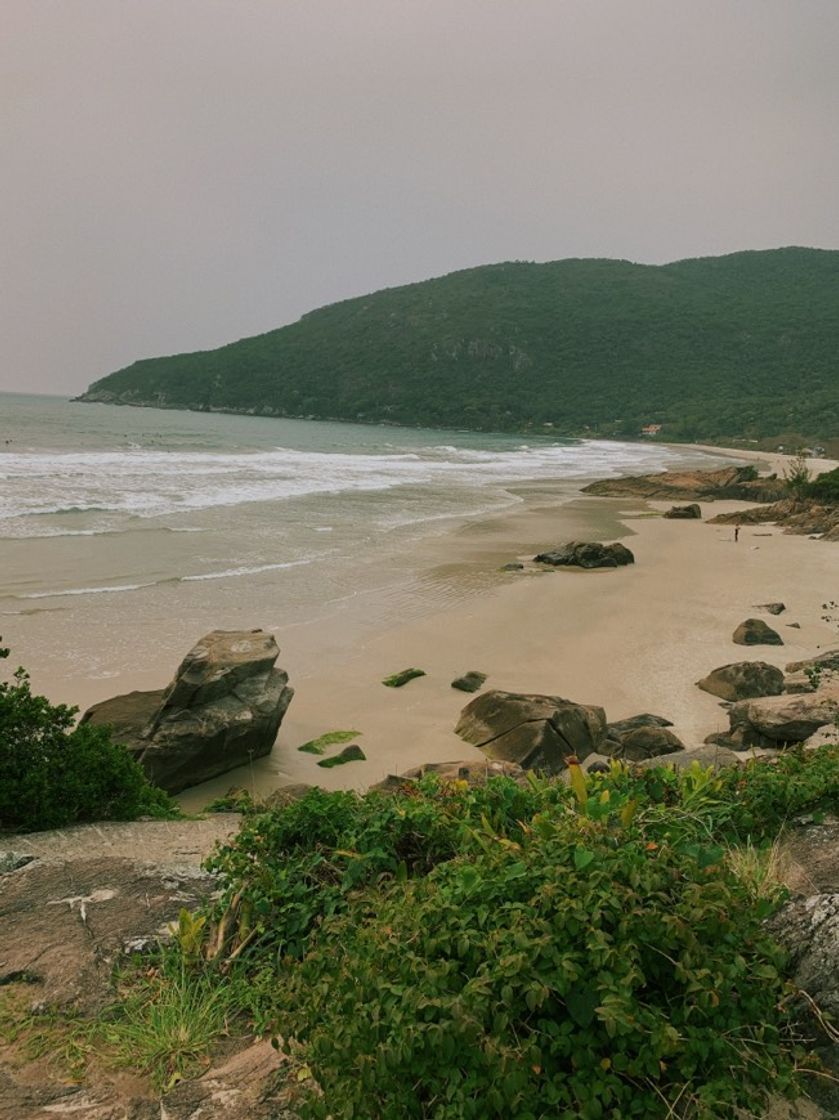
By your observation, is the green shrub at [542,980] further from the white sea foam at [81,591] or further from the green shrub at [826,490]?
the green shrub at [826,490]

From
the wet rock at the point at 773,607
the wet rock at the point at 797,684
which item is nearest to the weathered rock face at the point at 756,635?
the wet rock at the point at 797,684

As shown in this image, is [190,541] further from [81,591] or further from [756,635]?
[756,635]

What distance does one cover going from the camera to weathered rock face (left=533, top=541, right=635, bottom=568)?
21.5 m

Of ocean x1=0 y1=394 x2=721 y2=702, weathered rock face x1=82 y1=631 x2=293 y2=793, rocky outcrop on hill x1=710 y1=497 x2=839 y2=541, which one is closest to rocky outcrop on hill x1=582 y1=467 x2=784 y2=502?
ocean x1=0 y1=394 x2=721 y2=702

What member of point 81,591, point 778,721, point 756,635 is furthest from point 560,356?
point 778,721

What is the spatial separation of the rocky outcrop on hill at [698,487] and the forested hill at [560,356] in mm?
52353

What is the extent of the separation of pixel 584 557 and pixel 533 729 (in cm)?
1296

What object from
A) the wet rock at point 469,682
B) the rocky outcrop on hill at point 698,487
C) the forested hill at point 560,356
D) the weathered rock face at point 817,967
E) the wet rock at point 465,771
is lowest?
the wet rock at point 469,682

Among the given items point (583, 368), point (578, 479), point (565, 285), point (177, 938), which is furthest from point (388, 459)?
point (565, 285)

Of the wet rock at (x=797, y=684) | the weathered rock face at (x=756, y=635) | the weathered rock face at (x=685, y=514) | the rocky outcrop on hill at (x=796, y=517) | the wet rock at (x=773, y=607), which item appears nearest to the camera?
the wet rock at (x=797, y=684)

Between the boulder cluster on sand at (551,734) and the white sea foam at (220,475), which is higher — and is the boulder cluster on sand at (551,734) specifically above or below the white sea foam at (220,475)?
below

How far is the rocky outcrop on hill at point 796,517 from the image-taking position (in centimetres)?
2870

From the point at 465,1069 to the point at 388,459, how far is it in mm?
59116

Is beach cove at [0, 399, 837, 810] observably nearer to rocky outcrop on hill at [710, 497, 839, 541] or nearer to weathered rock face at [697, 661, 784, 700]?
weathered rock face at [697, 661, 784, 700]
